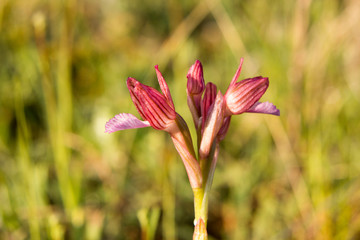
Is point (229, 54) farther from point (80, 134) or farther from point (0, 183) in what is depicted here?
point (0, 183)

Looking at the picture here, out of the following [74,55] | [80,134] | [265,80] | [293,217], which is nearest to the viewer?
[265,80]

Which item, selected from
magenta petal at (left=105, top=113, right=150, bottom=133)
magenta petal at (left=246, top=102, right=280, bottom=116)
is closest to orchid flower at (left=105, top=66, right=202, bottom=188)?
magenta petal at (left=105, top=113, right=150, bottom=133)

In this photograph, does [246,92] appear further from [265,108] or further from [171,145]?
[171,145]

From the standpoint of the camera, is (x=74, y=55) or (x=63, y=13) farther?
(x=74, y=55)

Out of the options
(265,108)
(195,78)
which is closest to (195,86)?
(195,78)

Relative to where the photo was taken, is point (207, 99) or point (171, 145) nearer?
point (207, 99)

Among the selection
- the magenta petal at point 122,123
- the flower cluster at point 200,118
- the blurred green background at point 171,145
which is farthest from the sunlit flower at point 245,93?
the blurred green background at point 171,145

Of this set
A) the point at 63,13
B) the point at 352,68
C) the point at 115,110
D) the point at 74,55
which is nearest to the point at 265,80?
the point at 63,13
